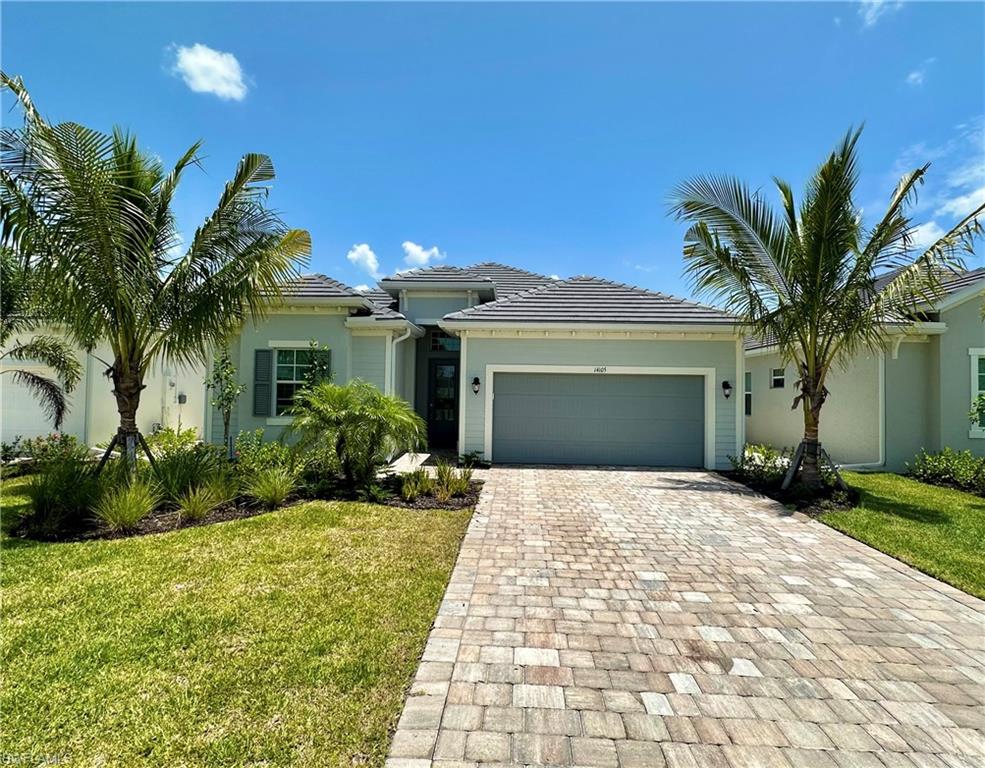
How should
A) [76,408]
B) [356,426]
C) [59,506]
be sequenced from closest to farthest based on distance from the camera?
[59,506]
[356,426]
[76,408]

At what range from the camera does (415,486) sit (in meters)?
7.76

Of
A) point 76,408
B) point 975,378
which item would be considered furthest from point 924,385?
point 76,408

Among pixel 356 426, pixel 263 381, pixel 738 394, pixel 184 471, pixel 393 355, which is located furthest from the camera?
pixel 393 355

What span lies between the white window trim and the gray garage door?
6.39m

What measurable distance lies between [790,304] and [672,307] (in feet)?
10.7

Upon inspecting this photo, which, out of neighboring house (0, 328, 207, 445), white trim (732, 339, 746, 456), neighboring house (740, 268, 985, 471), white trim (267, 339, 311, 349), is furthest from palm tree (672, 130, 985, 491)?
neighboring house (0, 328, 207, 445)

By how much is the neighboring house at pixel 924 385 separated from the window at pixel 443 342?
9357mm

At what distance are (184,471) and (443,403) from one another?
8.57m

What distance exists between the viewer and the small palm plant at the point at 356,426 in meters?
7.65

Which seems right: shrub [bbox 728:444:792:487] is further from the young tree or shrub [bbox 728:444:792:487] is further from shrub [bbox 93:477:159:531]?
the young tree

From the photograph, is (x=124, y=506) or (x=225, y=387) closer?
(x=124, y=506)

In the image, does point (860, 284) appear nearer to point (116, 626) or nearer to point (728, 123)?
point (728, 123)

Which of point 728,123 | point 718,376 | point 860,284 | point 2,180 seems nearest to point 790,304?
point 860,284

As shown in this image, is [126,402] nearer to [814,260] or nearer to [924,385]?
[814,260]
